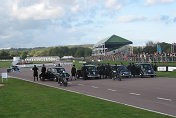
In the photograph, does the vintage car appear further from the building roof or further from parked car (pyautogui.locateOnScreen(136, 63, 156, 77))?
the building roof

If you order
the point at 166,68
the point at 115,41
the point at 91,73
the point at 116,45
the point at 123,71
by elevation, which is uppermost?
the point at 115,41

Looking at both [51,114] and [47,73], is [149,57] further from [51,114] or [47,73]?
[51,114]

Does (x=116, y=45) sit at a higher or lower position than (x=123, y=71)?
higher

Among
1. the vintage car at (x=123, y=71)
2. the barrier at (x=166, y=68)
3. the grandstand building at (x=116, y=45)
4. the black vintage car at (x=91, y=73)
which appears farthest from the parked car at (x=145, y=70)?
the grandstand building at (x=116, y=45)

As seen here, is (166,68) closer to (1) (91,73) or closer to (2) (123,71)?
(2) (123,71)

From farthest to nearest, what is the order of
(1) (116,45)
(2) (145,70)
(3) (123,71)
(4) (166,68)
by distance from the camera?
(1) (116,45) < (4) (166,68) < (2) (145,70) < (3) (123,71)

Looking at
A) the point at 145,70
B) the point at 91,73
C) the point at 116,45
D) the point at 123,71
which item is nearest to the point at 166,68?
the point at 145,70

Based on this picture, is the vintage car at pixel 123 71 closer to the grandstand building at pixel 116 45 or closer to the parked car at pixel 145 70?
the parked car at pixel 145 70

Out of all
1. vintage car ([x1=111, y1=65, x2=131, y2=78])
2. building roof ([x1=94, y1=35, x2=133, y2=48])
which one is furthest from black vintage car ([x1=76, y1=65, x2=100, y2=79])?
building roof ([x1=94, y1=35, x2=133, y2=48])

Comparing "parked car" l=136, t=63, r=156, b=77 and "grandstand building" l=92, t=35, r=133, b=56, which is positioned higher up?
"grandstand building" l=92, t=35, r=133, b=56

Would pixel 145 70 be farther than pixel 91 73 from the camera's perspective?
Yes

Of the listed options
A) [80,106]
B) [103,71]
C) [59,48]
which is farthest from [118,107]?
[59,48]

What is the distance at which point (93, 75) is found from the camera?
29859 millimetres

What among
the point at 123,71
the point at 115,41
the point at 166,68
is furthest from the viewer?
the point at 115,41
